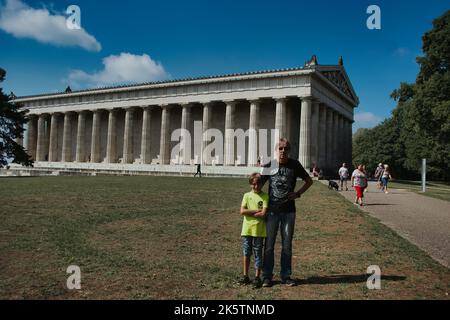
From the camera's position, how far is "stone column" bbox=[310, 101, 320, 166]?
1838 inches

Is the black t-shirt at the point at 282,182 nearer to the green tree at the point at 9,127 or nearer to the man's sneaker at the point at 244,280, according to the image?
the man's sneaker at the point at 244,280

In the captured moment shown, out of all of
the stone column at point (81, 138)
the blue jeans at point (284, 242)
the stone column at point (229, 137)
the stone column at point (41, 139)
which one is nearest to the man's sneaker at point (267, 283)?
the blue jeans at point (284, 242)

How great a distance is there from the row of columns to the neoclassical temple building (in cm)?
13

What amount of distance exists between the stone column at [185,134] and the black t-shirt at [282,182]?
1878 inches

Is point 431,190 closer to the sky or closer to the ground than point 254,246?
closer to the sky

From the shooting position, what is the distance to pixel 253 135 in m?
47.3

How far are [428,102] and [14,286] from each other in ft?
116

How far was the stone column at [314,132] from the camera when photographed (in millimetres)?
46688

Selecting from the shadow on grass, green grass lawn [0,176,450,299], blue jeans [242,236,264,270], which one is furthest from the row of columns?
blue jeans [242,236,264,270]

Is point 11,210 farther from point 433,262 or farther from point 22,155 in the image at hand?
point 22,155

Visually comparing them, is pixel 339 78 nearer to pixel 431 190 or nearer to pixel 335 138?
pixel 335 138

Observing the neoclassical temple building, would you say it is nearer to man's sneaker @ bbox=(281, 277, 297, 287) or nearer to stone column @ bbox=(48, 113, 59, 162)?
stone column @ bbox=(48, 113, 59, 162)

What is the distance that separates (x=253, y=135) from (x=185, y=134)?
11.6m

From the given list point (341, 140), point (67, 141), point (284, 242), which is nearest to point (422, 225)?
point (284, 242)
